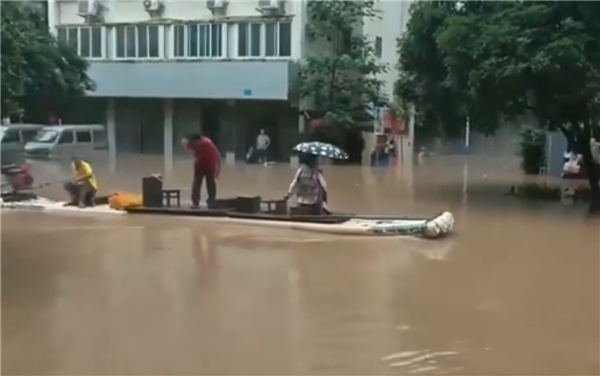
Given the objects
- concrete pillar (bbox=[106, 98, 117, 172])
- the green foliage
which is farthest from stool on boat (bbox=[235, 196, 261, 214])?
concrete pillar (bbox=[106, 98, 117, 172])

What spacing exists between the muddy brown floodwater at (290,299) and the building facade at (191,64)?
65.6 feet

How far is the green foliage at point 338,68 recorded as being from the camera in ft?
112

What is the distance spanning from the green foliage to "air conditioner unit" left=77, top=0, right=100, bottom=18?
9.23 meters

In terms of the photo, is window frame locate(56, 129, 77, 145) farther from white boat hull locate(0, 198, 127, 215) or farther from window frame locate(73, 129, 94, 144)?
white boat hull locate(0, 198, 127, 215)

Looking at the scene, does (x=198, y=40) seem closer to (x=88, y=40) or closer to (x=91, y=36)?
(x=91, y=36)

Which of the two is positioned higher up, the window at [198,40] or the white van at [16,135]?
the window at [198,40]

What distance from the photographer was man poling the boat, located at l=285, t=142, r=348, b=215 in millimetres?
14305

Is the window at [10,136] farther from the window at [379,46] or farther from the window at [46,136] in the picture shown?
the window at [379,46]

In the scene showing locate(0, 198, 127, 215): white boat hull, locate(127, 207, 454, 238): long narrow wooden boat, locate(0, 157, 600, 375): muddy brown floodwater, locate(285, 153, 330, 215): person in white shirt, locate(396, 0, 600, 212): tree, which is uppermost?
locate(396, 0, 600, 212): tree

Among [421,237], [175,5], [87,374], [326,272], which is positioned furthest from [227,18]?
[87,374]

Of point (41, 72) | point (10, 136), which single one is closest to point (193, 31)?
point (41, 72)

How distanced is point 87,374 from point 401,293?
12.7 feet

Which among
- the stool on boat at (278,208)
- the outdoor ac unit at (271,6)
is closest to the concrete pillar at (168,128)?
the outdoor ac unit at (271,6)

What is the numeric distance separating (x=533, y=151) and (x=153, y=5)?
52.9ft
